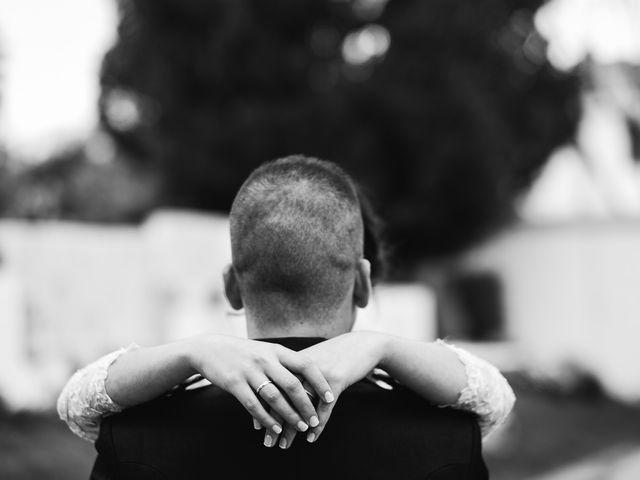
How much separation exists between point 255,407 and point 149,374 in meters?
0.26

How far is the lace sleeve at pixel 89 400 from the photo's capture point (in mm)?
1545

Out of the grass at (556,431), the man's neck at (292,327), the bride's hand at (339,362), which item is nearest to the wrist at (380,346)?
the bride's hand at (339,362)

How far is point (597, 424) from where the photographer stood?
32.7ft

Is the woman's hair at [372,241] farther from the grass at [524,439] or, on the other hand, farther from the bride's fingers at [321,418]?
the grass at [524,439]

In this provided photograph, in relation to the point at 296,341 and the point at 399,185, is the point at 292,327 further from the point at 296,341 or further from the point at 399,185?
the point at 399,185

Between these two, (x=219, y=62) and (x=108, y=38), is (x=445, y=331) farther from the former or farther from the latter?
(x=108, y=38)

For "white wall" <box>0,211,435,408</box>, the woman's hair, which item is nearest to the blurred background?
"white wall" <box>0,211,435,408</box>

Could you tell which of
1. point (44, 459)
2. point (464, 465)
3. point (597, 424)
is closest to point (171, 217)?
point (44, 459)

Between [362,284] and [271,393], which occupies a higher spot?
[362,284]

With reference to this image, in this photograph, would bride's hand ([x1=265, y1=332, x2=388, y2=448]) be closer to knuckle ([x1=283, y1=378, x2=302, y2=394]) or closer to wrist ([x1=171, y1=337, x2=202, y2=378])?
knuckle ([x1=283, y1=378, x2=302, y2=394])

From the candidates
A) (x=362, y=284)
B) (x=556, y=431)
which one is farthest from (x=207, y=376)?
(x=556, y=431)

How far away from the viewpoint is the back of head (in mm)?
1516

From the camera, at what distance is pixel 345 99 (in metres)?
12.1

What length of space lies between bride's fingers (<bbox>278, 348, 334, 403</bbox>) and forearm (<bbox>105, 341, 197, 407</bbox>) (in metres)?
0.21
